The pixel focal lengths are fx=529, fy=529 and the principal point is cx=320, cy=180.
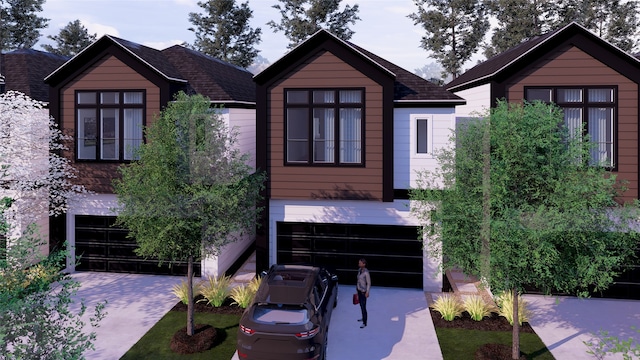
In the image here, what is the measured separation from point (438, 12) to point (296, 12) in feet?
41.9

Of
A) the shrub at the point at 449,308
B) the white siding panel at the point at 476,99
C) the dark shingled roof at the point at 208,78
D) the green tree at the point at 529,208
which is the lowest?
the shrub at the point at 449,308

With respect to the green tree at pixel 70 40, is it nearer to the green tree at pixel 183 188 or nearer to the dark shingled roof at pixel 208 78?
the dark shingled roof at pixel 208 78

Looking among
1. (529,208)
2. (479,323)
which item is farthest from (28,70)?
(529,208)

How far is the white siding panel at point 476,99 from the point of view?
16.9 metres

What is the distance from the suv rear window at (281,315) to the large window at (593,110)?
10281 mm

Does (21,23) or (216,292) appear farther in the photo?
Result: (21,23)

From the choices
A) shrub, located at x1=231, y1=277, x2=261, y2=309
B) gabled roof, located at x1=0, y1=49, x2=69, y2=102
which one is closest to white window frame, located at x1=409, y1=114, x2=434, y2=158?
shrub, located at x1=231, y1=277, x2=261, y2=309

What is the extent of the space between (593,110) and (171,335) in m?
13.6

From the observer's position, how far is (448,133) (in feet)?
54.8

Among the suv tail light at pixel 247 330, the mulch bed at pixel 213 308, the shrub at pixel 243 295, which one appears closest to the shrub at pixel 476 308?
the shrub at pixel 243 295

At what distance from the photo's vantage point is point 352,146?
16.7 metres

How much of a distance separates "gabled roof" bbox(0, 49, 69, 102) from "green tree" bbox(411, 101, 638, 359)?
16.3 metres

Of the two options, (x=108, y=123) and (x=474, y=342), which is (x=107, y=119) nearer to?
(x=108, y=123)

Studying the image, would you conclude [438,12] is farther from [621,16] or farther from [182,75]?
[182,75]
